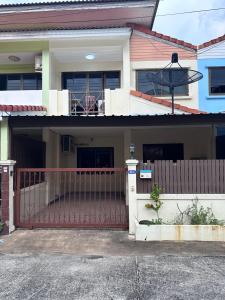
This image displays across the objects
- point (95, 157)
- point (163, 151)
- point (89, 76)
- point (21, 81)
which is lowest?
point (95, 157)

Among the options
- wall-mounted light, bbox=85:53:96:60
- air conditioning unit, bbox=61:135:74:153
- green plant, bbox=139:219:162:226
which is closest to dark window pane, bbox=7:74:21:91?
air conditioning unit, bbox=61:135:74:153

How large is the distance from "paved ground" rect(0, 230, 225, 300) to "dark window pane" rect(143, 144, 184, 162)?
25.6 ft

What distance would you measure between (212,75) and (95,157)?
23.7 ft

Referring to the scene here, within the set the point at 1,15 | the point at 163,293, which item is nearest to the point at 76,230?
the point at 163,293

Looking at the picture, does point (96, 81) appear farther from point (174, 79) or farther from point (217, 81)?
point (217, 81)

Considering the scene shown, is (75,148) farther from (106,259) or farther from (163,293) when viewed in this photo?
(163,293)

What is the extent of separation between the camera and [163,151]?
1563 centimetres

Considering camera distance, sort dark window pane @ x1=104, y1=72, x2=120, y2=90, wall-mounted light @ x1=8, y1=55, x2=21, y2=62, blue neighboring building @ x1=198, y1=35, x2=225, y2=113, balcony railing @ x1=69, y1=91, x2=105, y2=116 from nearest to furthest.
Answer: balcony railing @ x1=69, y1=91, x2=105, y2=116 → blue neighboring building @ x1=198, y1=35, x2=225, y2=113 → wall-mounted light @ x1=8, y1=55, x2=21, y2=62 → dark window pane @ x1=104, y1=72, x2=120, y2=90

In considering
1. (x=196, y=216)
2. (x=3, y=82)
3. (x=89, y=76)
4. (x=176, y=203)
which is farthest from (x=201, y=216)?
(x=3, y=82)

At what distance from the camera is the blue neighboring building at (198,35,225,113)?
13.5 m

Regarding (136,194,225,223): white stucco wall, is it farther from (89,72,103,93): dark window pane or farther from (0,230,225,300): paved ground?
(89,72,103,93): dark window pane

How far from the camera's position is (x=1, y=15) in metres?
13.8

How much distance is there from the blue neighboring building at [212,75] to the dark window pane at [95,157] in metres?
5.64

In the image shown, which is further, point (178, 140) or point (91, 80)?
point (178, 140)
